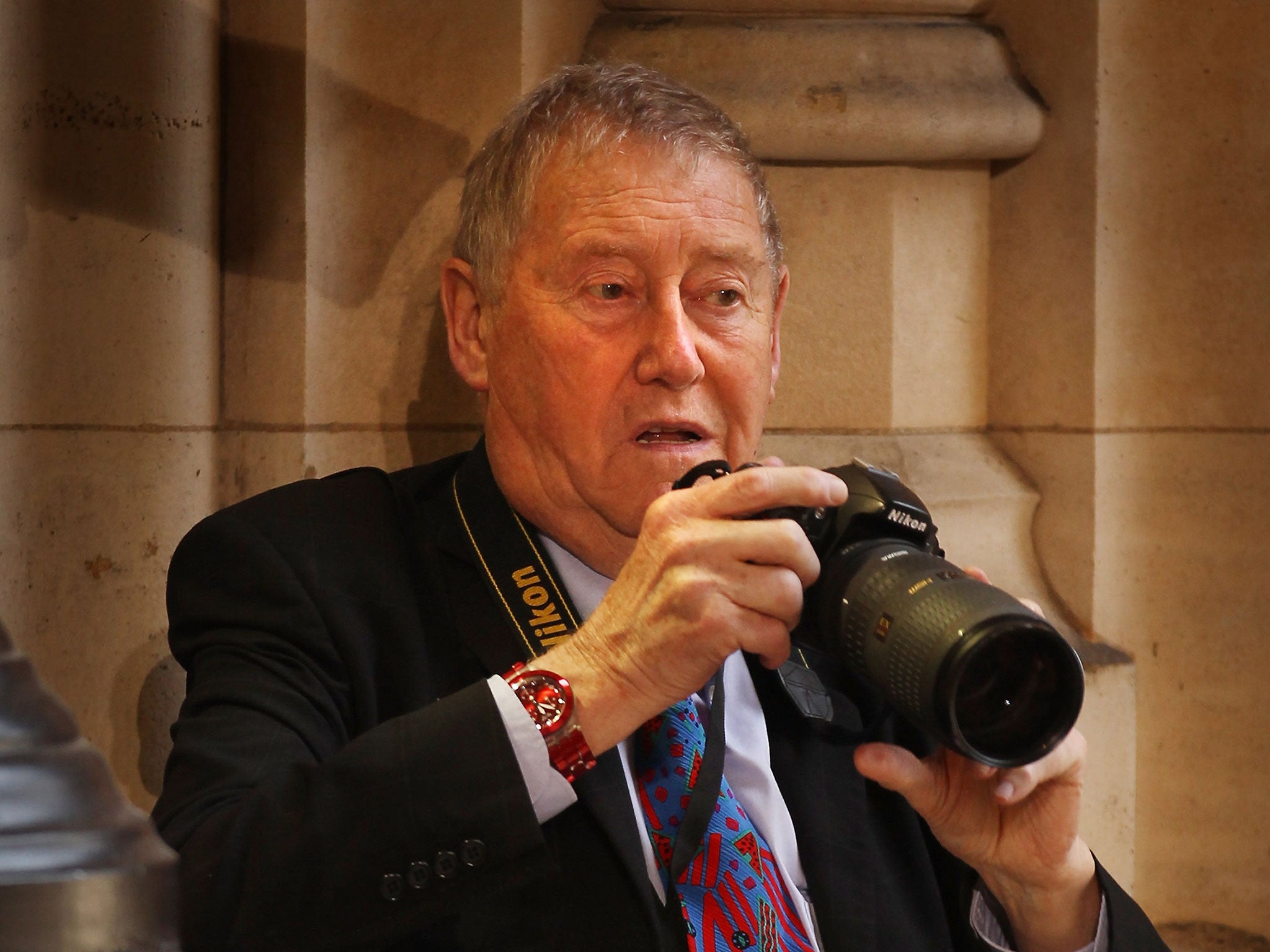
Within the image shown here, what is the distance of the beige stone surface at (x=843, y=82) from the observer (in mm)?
1840

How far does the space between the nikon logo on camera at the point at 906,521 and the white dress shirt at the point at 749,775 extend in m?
0.29

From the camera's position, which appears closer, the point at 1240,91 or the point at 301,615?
the point at 301,615

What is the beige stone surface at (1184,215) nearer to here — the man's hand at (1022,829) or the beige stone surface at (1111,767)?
the beige stone surface at (1111,767)

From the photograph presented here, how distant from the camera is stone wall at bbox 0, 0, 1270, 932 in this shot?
1.67 metres

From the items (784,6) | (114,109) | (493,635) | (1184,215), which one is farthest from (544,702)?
(1184,215)

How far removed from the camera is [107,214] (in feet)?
5.46


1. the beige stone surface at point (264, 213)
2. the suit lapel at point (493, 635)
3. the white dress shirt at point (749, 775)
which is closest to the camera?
the suit lapel at point (493, 635)

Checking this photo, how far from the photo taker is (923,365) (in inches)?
77.5

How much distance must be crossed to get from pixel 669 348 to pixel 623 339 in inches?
2.3

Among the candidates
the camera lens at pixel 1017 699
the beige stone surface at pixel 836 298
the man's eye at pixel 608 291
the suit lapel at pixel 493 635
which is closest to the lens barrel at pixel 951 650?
the camera lens at pixel 1017 699

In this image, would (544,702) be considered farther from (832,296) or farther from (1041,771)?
(832,296)

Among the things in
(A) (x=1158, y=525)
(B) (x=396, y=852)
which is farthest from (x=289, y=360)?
(A) (x=1158, y=525)

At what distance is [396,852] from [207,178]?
1134 millimetres

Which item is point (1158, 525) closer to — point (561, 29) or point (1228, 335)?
point (1228, 335)
